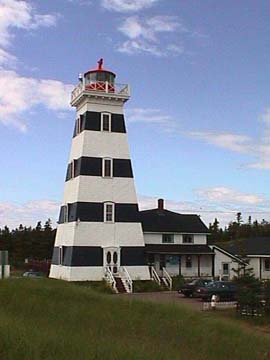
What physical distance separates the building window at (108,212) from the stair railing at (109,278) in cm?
344

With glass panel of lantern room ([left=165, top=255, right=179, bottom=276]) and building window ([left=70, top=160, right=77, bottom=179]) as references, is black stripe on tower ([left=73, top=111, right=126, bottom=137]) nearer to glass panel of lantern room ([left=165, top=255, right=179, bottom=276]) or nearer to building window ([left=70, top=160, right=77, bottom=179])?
building window ([left=70, top=160, right=77, bottom=179])

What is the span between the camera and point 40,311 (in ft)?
53.6

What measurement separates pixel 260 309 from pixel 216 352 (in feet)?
45.6

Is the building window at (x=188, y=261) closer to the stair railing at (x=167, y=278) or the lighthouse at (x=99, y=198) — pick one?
the stair railing at (x=167, y=278)

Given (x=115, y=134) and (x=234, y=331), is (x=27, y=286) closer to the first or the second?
(x=234, y=331)

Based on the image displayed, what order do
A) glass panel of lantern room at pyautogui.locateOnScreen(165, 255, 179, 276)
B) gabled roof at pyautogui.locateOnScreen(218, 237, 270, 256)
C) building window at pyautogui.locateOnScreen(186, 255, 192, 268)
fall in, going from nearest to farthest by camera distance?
glass panel of lantern room at pyautogui.locateOnScreen(165, 255, 179, 276)
building window at pyautogui.locateOnScreen(186, 255, 192, 268)
gabled roof at pyautogui.locateOnScreen(218, 237, 270, 256)

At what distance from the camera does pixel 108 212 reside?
4119 centimetres

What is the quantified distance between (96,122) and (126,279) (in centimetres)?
1156

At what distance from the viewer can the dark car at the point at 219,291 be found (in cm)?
3394

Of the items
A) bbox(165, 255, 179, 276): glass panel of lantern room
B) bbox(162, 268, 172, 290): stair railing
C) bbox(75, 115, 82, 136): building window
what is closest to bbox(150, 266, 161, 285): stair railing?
bbox(162, 268, 172, 290): stair railing

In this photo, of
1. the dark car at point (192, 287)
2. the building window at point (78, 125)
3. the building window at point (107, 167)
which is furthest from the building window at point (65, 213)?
the dark car at point (192, 287)

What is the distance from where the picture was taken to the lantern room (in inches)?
1677

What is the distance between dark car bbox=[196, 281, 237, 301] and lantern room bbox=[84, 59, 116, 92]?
1666 cm

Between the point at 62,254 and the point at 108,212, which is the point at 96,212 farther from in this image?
the point at 62,254
